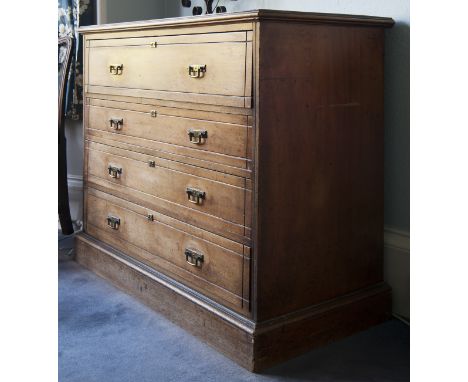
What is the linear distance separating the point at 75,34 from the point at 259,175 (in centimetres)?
211

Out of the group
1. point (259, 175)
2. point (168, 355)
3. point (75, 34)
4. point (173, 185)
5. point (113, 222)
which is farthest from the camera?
point (75, 34)

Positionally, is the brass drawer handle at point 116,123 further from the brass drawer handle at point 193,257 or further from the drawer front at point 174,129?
the brass drawer handle at point 193,257

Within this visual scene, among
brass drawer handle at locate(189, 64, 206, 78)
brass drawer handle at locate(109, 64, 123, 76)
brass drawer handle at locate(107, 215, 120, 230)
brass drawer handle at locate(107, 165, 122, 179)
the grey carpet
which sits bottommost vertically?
the grey carpet

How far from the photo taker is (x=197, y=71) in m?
2.14

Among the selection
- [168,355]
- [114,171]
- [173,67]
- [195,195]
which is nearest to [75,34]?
[114,171]

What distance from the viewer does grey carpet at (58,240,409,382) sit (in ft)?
6.44

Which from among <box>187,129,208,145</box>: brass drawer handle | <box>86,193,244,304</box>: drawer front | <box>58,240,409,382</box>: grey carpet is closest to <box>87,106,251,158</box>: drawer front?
<box>187,129,208,145</box>: brass drawer handle

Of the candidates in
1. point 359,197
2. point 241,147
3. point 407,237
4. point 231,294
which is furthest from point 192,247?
point 407,237

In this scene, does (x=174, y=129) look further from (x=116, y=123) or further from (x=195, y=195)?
(x=116, y=123)

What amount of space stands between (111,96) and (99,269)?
0.80 meters

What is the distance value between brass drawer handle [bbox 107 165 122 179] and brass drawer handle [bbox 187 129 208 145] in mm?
595

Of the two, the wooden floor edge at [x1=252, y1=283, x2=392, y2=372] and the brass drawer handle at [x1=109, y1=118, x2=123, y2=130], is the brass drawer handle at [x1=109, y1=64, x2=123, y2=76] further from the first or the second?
the wooden floor edge at [x1=252, y1=283, x2=392, y2=372]
